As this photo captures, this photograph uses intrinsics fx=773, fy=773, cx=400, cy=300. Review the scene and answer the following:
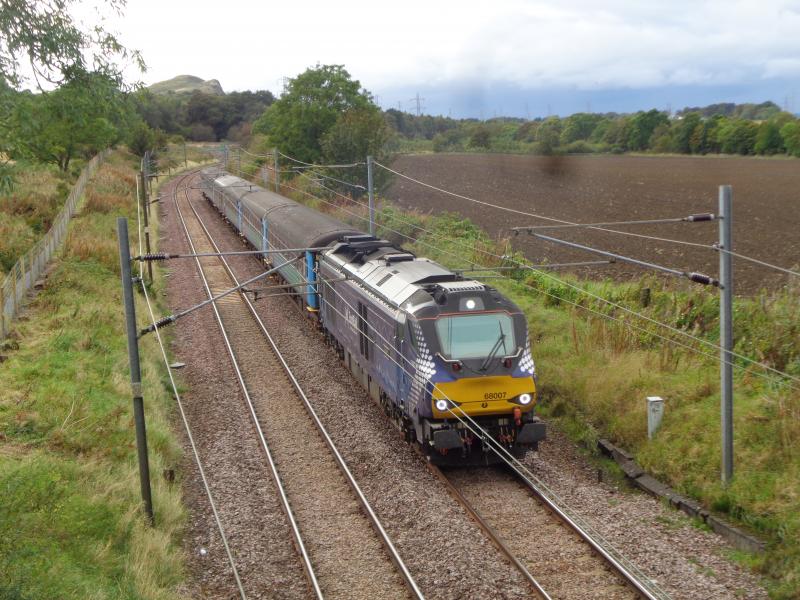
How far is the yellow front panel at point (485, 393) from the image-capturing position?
13.5m

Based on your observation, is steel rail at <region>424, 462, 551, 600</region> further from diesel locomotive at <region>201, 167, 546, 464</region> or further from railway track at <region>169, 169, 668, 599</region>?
diesel locomotive at <region>201, 167, 546, 464</region>

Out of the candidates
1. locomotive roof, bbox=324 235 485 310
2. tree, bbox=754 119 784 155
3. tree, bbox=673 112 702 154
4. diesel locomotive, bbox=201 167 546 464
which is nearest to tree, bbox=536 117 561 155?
tree, bbox=673 112 702 154

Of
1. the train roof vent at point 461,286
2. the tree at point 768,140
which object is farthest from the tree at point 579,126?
the train roof vent at point 461,286

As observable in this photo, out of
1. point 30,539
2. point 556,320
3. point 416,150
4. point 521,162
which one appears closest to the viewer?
point 30,539

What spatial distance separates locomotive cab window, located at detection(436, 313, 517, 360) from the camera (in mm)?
13727

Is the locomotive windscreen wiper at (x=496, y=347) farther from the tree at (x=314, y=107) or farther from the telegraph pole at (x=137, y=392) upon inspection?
the tree at (x=314, y=107)

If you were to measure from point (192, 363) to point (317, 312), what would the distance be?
157 inches

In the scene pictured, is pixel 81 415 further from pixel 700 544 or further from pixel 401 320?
pixel 700 544

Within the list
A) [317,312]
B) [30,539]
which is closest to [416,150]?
[317,312]

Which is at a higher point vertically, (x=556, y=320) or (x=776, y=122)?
(x=776, y=122)

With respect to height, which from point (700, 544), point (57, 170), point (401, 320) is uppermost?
point (57, 170)

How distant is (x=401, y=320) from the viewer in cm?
1430

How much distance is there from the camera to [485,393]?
44.7ft

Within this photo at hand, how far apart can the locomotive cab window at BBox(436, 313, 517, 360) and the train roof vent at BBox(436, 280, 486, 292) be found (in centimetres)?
49
